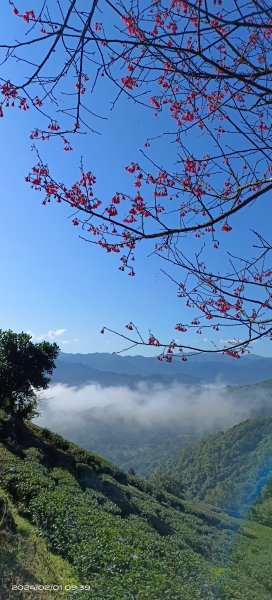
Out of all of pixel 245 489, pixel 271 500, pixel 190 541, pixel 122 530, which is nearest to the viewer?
pixel 122 530

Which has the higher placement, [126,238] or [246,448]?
[126,238]

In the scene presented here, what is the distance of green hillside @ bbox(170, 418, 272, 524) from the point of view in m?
84.6

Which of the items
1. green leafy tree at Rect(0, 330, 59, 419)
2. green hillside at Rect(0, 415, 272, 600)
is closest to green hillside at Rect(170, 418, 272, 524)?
green leafy tree at Rect(0, 330, 59, 419)

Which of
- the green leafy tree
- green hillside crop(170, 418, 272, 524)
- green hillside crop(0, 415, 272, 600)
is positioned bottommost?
green hillside crop(170, 418, 272, 524)

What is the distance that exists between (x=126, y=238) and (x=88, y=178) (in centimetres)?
69

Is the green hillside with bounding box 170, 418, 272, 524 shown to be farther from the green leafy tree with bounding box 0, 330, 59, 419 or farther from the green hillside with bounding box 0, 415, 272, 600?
the green hillside with bounding box 0, 415, 272, 600

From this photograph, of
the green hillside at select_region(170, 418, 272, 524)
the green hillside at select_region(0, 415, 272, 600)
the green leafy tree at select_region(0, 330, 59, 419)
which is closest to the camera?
the green hillside at select_region(0, 415, 272, 600)

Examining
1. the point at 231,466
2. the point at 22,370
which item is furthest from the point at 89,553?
the point at 231,466

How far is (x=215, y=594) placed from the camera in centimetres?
994

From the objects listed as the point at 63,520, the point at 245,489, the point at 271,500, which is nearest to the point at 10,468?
the point at 63,520

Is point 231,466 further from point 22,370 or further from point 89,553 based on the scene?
point 89,553

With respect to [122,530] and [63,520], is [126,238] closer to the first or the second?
[63,520]

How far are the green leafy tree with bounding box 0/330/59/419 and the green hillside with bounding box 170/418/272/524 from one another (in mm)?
62103

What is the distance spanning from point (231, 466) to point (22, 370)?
9982 cm
